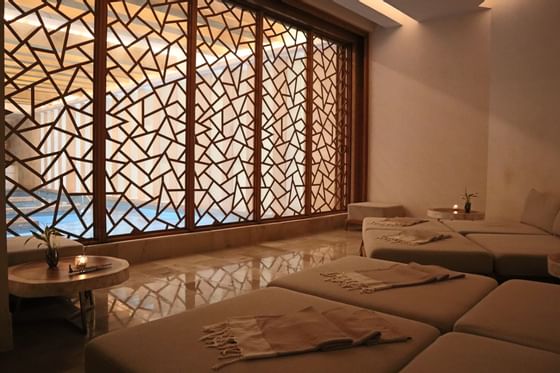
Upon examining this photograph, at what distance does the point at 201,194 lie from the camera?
17.1 ft

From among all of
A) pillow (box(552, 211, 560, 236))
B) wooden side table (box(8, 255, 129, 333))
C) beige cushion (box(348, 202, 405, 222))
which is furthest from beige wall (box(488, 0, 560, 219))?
wooden side table (box(8, 255, 129, 333))

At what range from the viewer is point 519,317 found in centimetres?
171

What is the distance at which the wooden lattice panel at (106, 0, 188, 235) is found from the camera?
4273mm

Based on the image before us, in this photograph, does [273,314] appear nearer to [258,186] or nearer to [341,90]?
[258,186]

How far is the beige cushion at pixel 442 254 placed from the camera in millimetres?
3160

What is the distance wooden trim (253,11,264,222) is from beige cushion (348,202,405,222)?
1.56 metres

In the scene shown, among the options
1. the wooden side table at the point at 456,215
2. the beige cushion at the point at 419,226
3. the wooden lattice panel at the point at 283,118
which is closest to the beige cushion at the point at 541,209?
the wooden side table at the point at 456,215

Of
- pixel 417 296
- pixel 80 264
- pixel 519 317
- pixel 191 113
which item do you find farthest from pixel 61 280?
pixel 191 113

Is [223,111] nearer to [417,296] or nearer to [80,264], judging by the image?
[80,264]

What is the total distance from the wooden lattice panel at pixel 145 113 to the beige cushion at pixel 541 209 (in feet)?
11.9

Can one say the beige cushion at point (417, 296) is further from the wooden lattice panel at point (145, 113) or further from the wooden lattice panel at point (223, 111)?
the wooden lattice panel at point (223, 111)

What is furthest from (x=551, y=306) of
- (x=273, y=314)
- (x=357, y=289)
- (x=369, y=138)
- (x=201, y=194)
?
(x=369, y=138)

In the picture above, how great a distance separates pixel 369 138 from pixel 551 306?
552 cm

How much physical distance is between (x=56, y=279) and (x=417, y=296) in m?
1.91
